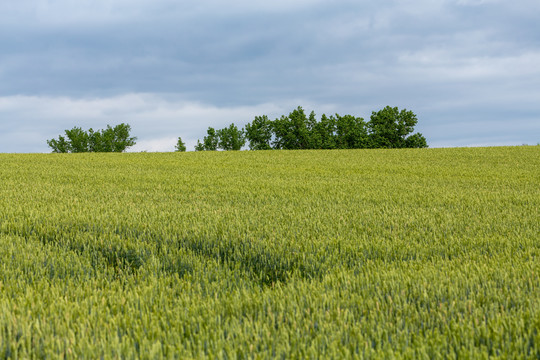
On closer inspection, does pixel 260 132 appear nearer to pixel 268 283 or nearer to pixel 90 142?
pixel 90 142

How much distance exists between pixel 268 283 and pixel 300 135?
77329mm

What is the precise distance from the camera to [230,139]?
307 ft

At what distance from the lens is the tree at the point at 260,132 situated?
8344 cm

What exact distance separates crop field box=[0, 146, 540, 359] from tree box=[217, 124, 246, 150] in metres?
87.1

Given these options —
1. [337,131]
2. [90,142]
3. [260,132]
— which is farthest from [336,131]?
[90,142]

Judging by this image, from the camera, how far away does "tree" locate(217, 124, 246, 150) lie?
93375 millimetres

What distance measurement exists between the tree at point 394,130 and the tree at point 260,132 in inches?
817

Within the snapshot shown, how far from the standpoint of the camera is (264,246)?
438 centimetres

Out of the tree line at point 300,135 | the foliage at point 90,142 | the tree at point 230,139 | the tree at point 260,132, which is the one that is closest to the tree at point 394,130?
the tree line at point 300,135

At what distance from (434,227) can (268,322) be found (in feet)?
12.3

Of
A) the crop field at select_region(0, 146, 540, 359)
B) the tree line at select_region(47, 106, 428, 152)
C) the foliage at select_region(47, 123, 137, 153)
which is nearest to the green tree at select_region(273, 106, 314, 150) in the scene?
the tree line at select_region(47, 106, 428, 152)

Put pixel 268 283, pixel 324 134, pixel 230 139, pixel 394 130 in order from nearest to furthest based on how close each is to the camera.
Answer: pixel 268 283 → pixel 394 130 → pixel 324 134 → pixel 230 139

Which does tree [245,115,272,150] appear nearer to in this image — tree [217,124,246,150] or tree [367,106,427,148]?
tree [217,124,246,150]

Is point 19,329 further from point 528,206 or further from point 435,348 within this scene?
point 528,206
